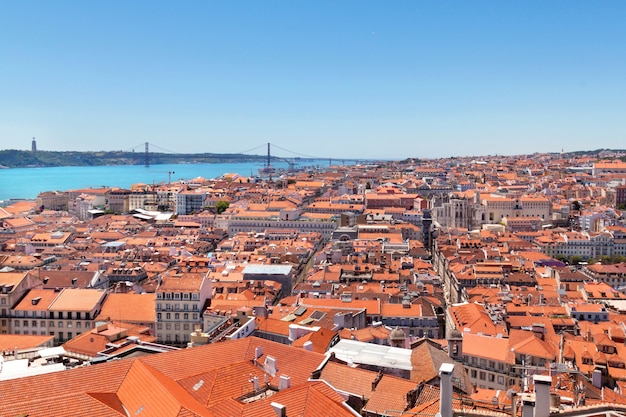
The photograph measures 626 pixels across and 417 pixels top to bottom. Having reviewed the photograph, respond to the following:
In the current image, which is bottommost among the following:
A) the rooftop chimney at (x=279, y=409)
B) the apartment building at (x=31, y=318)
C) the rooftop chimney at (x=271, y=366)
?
the apartment building at (x=31, y=318)

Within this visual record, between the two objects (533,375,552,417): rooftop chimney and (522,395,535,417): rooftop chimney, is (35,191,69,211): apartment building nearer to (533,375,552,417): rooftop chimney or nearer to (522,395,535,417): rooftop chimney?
(522,395,535,417): rooftop chimney

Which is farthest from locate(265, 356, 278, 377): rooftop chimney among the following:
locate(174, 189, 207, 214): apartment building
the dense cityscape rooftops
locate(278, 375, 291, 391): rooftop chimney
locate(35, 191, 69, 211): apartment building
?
locate(35, 191, 69, 211): apartment building

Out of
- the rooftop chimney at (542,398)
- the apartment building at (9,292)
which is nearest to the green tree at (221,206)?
the apartment building at (9,292)

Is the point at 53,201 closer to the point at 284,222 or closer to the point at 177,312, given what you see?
the point at 284,222

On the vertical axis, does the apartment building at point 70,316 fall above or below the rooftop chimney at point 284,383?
below

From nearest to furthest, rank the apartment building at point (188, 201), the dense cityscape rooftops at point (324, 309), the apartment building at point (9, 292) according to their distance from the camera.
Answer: the dense cityscape rooftops at point (324, 309)
the apartment building at point (9, 292)
the apartment building at point (188, 201)

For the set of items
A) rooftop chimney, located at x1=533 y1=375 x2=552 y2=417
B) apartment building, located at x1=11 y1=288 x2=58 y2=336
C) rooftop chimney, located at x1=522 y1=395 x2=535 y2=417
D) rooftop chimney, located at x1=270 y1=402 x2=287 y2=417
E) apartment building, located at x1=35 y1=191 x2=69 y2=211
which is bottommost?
apartment building, located at x1=35 y1=191 x2=69 y2=211

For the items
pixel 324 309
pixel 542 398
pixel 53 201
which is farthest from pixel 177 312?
pixel 53 201

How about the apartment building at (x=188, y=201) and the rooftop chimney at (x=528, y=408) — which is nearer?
the rooftop chimney at (x=528, y=408)

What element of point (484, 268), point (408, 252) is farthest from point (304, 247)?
point (484, 268)

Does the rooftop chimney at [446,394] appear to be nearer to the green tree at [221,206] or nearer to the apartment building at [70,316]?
the apartment building at [70,316]
